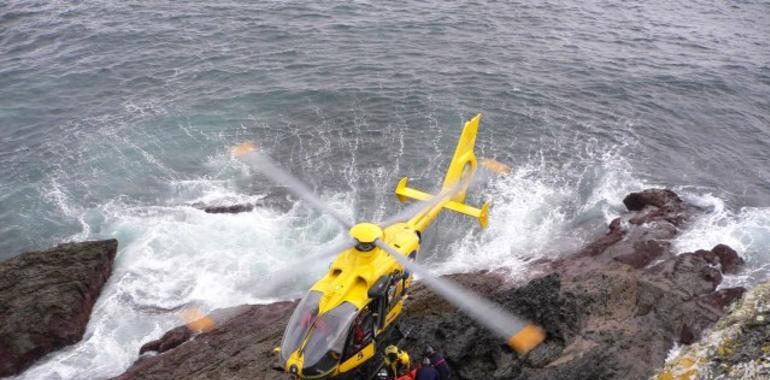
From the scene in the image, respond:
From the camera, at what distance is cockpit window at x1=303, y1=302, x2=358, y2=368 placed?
998 centimetres

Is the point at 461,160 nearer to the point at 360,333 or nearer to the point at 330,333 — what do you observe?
the point at 360,333

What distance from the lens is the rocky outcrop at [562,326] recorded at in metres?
11.2

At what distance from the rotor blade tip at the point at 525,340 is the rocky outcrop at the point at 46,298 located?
12.9m

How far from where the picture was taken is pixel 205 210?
851 inches

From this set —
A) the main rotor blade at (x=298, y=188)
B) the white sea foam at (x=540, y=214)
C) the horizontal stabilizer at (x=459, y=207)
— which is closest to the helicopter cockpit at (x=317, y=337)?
the main rotor blade at (x=298, y=188)

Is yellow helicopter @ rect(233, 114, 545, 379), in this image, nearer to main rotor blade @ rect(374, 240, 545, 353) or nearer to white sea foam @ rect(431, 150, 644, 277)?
main rotor blade @ rect(374, 240, 545, 353)

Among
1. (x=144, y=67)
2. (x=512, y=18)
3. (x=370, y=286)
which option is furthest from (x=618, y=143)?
(x=144, y=67)

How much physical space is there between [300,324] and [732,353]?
730 centimetres

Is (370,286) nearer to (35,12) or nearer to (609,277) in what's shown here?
(609,277)

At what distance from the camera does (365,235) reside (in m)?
11.0

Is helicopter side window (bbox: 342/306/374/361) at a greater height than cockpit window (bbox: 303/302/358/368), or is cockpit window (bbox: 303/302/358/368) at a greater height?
cockpit window (bbox: 303/302/358/368)

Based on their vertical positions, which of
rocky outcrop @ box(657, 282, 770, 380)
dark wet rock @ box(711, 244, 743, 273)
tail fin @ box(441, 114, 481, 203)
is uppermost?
rocky outcrop @ box(657, 282, 770, 380)

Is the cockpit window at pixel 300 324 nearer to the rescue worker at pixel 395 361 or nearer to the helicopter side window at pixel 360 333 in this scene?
the helicopter side window at pixel 360 333

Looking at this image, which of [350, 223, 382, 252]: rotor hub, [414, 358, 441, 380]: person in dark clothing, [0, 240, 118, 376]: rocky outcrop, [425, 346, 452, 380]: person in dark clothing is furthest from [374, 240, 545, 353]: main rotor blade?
[0, 240, 118, 376]: rocky outcrop
